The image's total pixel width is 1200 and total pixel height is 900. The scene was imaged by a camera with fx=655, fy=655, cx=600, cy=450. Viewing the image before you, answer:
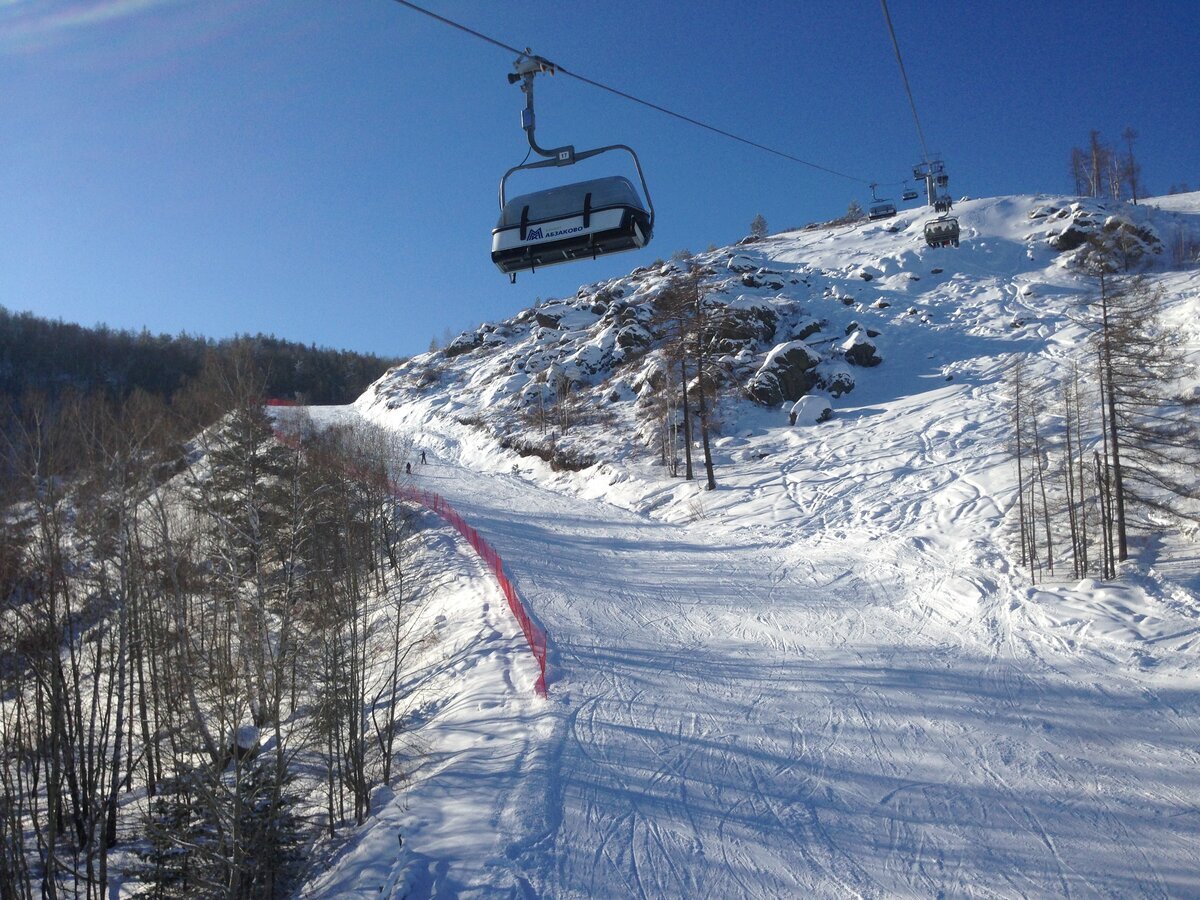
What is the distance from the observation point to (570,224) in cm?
→ 755

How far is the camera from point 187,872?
8.92 meters

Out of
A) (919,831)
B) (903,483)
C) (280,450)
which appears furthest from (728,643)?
(903,483)

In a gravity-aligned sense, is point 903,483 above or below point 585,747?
above

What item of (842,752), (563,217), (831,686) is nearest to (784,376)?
(831,686)

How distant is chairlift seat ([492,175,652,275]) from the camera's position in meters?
7.39

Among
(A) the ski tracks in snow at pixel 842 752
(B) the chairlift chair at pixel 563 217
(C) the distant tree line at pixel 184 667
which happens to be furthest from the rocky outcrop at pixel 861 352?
(B) the chairlift chair at pixel 563 217

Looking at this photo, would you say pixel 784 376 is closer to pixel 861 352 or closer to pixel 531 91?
pixel 861 352

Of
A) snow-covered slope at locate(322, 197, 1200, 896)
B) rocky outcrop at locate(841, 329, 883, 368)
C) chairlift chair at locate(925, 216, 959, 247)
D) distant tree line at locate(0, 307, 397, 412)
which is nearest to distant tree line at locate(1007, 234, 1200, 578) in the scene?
snow-covered slope at locate(322, 197, 1200, 896)

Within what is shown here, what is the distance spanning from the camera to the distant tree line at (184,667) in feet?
29.3

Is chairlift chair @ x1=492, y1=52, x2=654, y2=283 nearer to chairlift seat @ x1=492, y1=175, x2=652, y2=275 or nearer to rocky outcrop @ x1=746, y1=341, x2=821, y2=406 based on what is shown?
chairlift seat @ x1=492, y1=175, x2=652, y2=275

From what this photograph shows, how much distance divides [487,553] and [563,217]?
57.5ft

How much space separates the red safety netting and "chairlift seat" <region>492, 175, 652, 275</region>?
881 cm

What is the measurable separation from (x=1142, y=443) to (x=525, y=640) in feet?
54.8

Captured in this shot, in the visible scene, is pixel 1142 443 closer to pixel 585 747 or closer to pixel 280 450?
pixel 585 747
